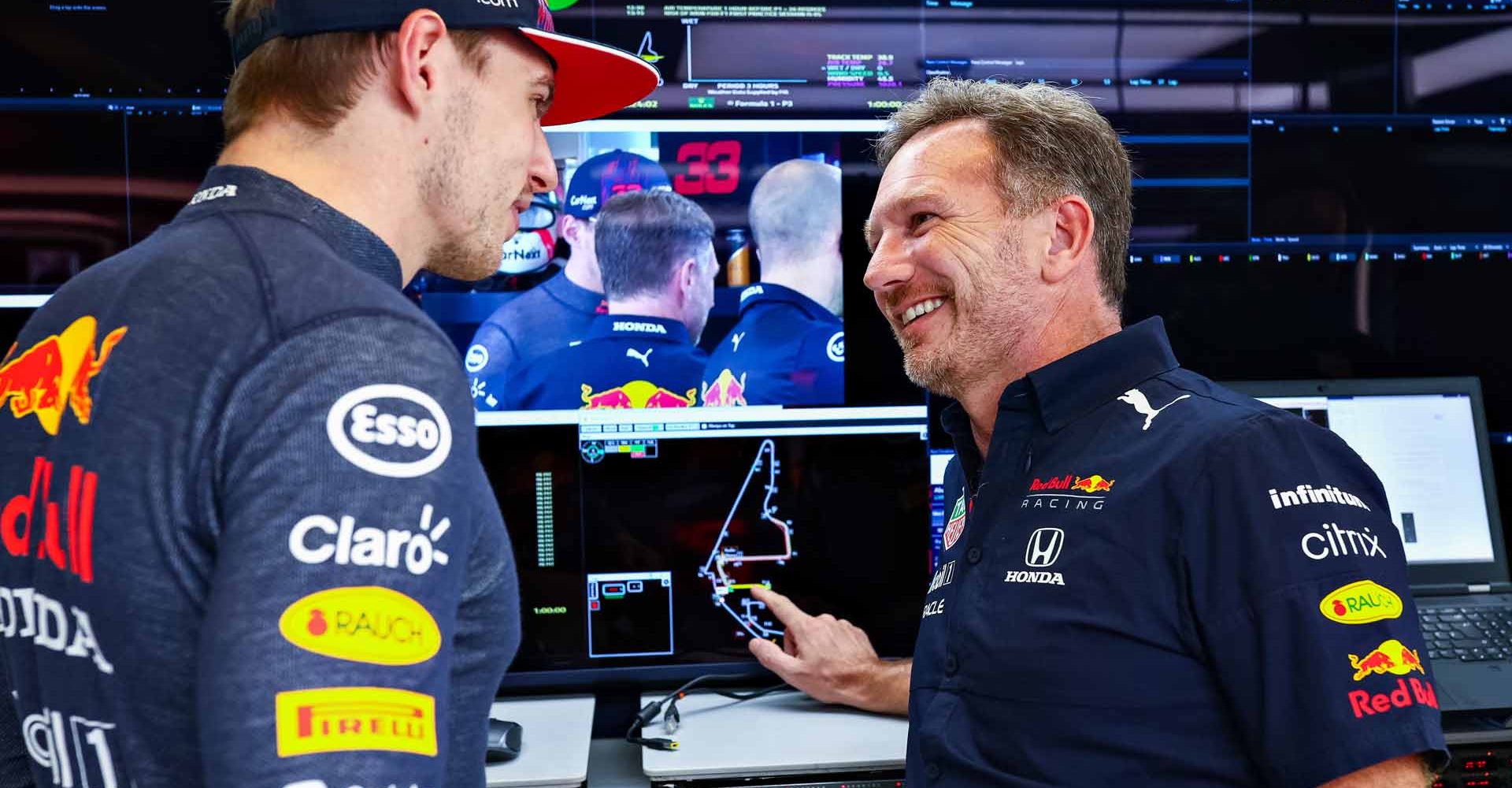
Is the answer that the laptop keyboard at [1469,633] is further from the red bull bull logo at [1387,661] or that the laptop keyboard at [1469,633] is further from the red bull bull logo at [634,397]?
the red bull bull logo at [634,397]

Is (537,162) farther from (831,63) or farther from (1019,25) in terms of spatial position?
(1019,25)

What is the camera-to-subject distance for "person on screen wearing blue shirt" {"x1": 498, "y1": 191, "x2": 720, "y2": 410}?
2.33 meters

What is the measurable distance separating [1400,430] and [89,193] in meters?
2.63

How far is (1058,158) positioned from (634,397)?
104cm

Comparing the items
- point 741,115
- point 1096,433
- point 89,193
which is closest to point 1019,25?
point 741,115

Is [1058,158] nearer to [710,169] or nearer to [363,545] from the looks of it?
[710,169]

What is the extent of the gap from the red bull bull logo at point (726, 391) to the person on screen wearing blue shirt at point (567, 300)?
0.26 m

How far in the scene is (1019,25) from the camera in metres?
2.44

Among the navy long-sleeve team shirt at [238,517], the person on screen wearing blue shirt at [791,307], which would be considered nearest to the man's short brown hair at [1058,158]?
the person on screen wearing blue shirt at [791,307]

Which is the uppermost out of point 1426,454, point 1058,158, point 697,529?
point 1058,158

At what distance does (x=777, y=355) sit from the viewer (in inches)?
93.0

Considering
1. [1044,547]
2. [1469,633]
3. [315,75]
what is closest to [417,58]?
[315,75]

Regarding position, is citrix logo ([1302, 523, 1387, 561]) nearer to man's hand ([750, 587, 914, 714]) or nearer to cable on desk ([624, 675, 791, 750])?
man's hand ([750, 587, 914, 714])

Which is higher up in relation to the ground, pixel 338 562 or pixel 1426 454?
pixel 338 562
